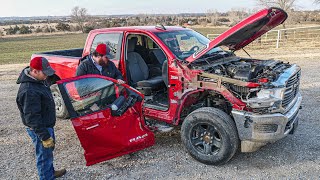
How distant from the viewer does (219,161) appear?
13.9ft

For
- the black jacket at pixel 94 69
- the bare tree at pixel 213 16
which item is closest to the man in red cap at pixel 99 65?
the black jacket at pixel 94 69

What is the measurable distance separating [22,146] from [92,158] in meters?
1.98

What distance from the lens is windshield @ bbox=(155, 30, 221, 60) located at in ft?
16.2

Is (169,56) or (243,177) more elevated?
(169,56)

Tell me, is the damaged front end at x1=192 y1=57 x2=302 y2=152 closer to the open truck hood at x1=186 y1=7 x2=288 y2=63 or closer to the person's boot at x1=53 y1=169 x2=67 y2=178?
the open truck hood at x1=186 y1=7 x2=288 y2=63

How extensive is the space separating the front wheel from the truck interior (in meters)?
0.66

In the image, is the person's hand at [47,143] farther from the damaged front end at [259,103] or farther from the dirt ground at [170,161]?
the damaged front end at [259,103]

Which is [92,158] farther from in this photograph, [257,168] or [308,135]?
Result: [308,135]

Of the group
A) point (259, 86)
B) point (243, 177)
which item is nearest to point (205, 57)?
point (259, 86)

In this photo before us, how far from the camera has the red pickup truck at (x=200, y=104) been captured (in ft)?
12.9

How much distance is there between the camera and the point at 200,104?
4770mm

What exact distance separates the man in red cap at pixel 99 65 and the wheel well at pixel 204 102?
1172 millimetres

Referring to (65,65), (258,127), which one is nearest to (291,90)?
(258,127)

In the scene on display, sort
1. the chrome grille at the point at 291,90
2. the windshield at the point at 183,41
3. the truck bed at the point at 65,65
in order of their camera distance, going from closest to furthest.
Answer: the chrome grille at the point at 291,90 < the windshield at the point at 183,41 < the truck bed at the point at 65,65
